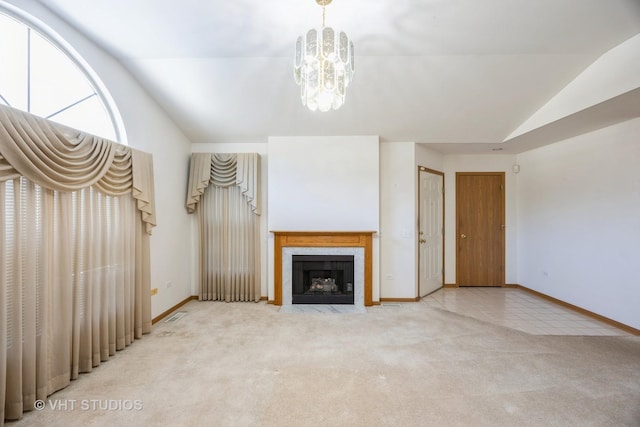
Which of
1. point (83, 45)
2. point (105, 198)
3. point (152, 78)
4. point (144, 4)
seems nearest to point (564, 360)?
point (105, 198)

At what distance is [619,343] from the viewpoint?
8.93 feet

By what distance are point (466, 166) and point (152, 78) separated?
4.98m

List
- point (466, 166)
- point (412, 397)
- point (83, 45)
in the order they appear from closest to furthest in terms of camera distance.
→ point (412, 397) → point (83, 45) → point (466, 166)

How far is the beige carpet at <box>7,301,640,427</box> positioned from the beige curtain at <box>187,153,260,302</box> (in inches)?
36.4

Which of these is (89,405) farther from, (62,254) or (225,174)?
(225,174)

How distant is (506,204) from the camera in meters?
4.75

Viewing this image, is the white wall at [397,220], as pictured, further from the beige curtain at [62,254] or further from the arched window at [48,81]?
the arched window at [48,81]

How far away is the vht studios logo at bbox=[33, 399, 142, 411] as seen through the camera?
1.85 metres

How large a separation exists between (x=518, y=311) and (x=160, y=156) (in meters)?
5.25

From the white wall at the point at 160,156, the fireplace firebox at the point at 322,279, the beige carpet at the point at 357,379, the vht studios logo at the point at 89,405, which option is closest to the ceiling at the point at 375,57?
the white wall at the point at 160,156

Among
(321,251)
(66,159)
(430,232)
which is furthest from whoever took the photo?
(430,232)

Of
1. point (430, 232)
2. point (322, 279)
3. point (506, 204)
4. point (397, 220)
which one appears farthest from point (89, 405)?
point (506, 204)

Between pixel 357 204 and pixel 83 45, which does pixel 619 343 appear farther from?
pixel 83 45

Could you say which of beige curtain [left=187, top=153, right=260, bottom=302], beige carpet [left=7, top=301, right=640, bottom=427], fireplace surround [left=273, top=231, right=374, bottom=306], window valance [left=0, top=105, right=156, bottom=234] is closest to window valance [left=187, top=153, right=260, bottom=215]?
beige curtain [left=187, top=153, right=260, bottom=302]
